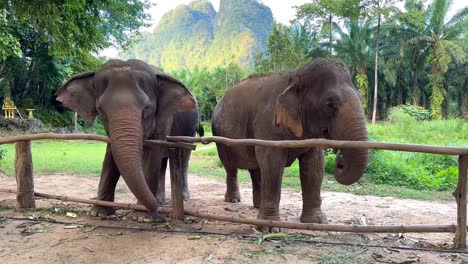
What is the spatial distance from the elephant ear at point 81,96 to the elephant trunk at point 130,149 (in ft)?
2.93

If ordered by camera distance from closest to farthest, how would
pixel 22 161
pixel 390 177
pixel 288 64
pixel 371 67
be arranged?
pixel 22 161 < pixel 390 177 < pixel 288 64 < pixel 371 67

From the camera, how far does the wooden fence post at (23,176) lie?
20.0 feet

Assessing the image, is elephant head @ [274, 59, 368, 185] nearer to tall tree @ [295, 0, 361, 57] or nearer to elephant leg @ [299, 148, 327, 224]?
elephant leg @ [299, 148, 327, 224]

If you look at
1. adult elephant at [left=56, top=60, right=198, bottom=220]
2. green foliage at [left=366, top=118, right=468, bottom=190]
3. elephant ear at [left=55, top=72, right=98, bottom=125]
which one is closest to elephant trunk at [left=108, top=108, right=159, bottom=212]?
adult elephant at [left=56, top=60, right=198, bottom=220]

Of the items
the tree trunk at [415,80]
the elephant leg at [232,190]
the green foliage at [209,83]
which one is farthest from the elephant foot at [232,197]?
the tree trunk at [415,80]

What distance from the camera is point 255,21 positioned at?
119562 millimetres

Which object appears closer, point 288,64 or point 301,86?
point 301,86

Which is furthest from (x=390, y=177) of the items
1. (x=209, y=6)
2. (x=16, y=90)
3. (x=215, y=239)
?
(x=209, y=6)

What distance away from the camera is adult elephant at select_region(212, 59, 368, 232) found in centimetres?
478

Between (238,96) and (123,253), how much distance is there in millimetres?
3145

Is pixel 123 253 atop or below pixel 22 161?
below

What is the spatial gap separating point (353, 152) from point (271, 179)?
113 centimetres

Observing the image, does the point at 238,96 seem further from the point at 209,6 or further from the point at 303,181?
the point at 209,6

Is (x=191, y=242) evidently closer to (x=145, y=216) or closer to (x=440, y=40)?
(x=145, y=216)
